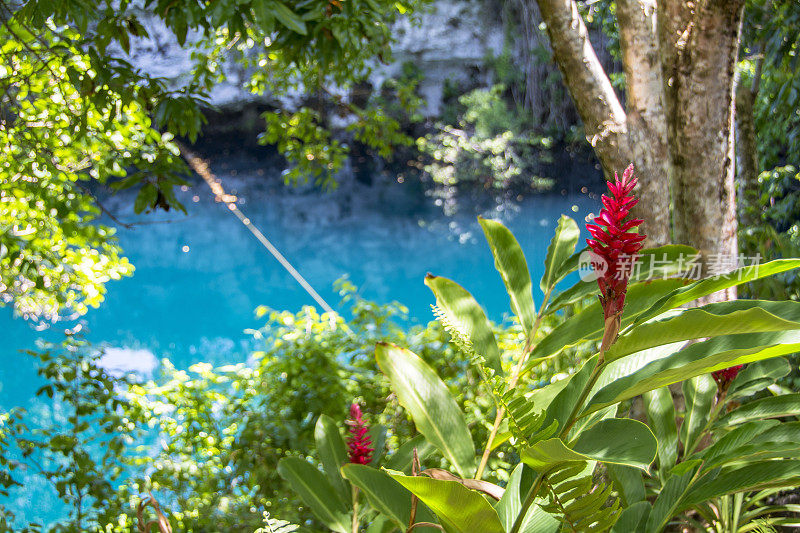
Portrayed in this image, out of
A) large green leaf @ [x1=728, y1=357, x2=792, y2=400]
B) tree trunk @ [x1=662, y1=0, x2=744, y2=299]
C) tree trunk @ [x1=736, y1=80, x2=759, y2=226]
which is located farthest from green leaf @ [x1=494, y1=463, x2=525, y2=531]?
tree trunk @ [x1=736, y1=80, x2=759, y2=226]

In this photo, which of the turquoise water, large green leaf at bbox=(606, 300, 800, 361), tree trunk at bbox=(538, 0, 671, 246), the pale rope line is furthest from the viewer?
the pale rope line

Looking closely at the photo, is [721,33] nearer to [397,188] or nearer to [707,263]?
[707,263]

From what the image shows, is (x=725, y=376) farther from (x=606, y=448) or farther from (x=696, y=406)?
(x=606, y=448)

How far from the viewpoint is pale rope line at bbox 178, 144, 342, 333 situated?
589 cm

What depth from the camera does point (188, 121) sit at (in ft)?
4.77

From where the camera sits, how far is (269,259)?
6.69 metres

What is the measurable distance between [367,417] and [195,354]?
3.07 m

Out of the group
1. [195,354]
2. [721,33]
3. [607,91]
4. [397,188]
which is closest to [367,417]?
[607,91]

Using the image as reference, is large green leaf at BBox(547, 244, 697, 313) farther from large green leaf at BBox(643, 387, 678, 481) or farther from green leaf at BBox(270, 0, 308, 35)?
green leaf at BBox(270, 0, 308, 35)

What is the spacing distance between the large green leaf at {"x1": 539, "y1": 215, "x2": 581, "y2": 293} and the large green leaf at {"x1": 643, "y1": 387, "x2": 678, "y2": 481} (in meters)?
0.31

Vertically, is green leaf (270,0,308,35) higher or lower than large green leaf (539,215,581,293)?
higher

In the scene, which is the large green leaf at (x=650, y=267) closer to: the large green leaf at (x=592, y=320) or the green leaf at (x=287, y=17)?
the large green leaf at (x=592, y=320)

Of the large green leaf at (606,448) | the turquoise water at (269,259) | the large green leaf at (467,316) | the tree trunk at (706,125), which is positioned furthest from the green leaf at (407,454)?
the turquoise water at (269,259)

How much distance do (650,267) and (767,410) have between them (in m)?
0.39
